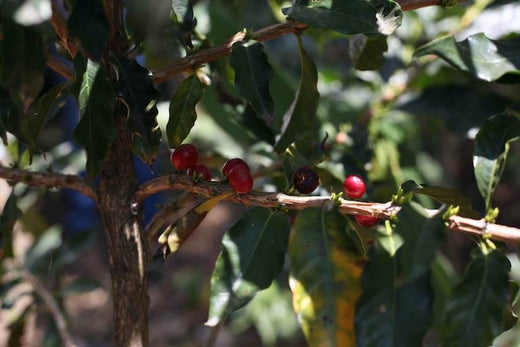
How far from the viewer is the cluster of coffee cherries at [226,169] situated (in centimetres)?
71

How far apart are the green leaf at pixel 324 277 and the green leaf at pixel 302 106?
198mm

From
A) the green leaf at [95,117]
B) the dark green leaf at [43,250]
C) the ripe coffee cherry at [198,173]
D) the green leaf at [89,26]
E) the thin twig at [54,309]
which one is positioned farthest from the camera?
the dark green leaf at [43,250]

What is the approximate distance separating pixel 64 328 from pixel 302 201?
2.01 feet

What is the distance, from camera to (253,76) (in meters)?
0.74

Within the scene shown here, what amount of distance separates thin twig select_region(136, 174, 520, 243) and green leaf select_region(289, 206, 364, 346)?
0.13ft

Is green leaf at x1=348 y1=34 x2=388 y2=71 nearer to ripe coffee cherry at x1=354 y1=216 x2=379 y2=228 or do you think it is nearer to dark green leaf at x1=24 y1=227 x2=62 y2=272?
ripe coffee cherry at x1=354 y1=216 x2=379 y2=228

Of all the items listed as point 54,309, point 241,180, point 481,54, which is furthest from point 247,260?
point 54,309

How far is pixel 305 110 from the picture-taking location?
0.83 m

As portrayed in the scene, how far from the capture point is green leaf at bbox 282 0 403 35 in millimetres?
693

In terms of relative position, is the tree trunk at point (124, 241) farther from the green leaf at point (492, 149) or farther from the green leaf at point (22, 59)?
the green leaf at point (492, 149)

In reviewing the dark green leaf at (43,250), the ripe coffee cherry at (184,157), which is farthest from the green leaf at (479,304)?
the dark green leaf at (43,250)

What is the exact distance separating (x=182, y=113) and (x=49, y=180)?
0.69 ft

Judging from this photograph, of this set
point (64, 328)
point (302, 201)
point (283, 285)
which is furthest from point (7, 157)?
point (283, 285)

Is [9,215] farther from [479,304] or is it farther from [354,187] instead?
[479,304]
